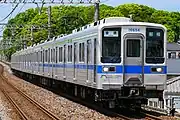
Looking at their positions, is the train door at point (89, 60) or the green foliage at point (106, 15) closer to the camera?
the train door at point (89, 60)

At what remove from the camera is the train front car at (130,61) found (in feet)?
46.5

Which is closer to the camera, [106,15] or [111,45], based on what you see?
[111,45]

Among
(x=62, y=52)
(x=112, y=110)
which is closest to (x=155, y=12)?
(x=62, y=52)

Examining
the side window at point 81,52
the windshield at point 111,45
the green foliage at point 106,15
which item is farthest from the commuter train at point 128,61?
the green foliage at point 106,15

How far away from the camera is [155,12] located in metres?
84.6

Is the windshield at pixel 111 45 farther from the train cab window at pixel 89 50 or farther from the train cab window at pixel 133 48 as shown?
the train cab window at pixel 89 50

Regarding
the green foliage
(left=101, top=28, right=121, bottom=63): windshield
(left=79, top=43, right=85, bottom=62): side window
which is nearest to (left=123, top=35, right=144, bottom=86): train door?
(left=101, top=28, right=121, bottom=63): windshield

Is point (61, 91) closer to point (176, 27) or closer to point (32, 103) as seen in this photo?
point (32, 103)

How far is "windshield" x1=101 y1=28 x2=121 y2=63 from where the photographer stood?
46.8 ft

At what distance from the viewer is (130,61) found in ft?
46.9

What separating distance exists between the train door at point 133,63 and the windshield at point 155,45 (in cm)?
26

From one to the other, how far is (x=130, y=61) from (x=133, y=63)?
11 cm

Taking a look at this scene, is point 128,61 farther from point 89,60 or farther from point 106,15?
point 106,15

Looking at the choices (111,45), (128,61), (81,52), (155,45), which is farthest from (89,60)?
(155,45)
